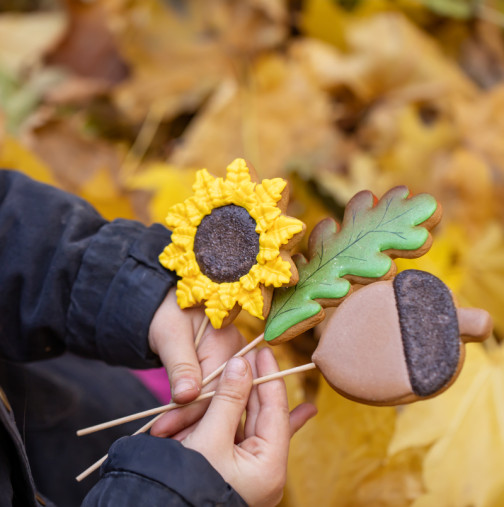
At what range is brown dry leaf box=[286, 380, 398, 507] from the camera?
2.08 feet

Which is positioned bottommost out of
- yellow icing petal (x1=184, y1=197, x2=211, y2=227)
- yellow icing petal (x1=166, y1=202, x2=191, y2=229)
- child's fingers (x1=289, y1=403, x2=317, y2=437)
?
child's fingers (x1=289, y1=403, x2=317, y2=437)

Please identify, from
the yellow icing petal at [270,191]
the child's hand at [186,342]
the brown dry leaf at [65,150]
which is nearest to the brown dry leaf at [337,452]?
the child's hand at [186,342]

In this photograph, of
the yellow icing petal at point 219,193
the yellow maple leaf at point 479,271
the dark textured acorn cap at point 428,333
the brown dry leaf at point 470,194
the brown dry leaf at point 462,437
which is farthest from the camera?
the brown dry leaf at point 470,194

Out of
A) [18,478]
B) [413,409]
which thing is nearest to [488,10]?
[413,409]

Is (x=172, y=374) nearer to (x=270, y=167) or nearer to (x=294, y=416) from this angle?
(x=294, y=416)

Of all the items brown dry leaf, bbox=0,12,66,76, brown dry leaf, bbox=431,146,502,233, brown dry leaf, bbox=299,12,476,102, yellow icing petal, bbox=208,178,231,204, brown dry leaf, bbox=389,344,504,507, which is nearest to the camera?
yellow icing petal, bbox=208,178,231,204

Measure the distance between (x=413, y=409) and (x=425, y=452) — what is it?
0.05 m

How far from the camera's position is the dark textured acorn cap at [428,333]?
1.42ft

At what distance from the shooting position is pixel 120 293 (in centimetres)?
60

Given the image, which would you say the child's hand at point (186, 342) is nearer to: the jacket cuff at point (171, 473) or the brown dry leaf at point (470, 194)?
the jacket cuff at point (171, 473)

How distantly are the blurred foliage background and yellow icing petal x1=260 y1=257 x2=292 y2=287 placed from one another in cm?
25

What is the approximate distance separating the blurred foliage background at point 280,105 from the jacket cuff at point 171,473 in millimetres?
290

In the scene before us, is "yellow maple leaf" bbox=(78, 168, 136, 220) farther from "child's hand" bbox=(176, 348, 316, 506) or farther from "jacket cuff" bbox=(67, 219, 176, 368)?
"child's hand" bbox=(176, 348, 316, 506)

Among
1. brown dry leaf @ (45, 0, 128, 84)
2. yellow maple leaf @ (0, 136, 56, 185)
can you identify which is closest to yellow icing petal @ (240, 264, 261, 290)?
yellow maple leaf @ (0, 136, 56, 185)
